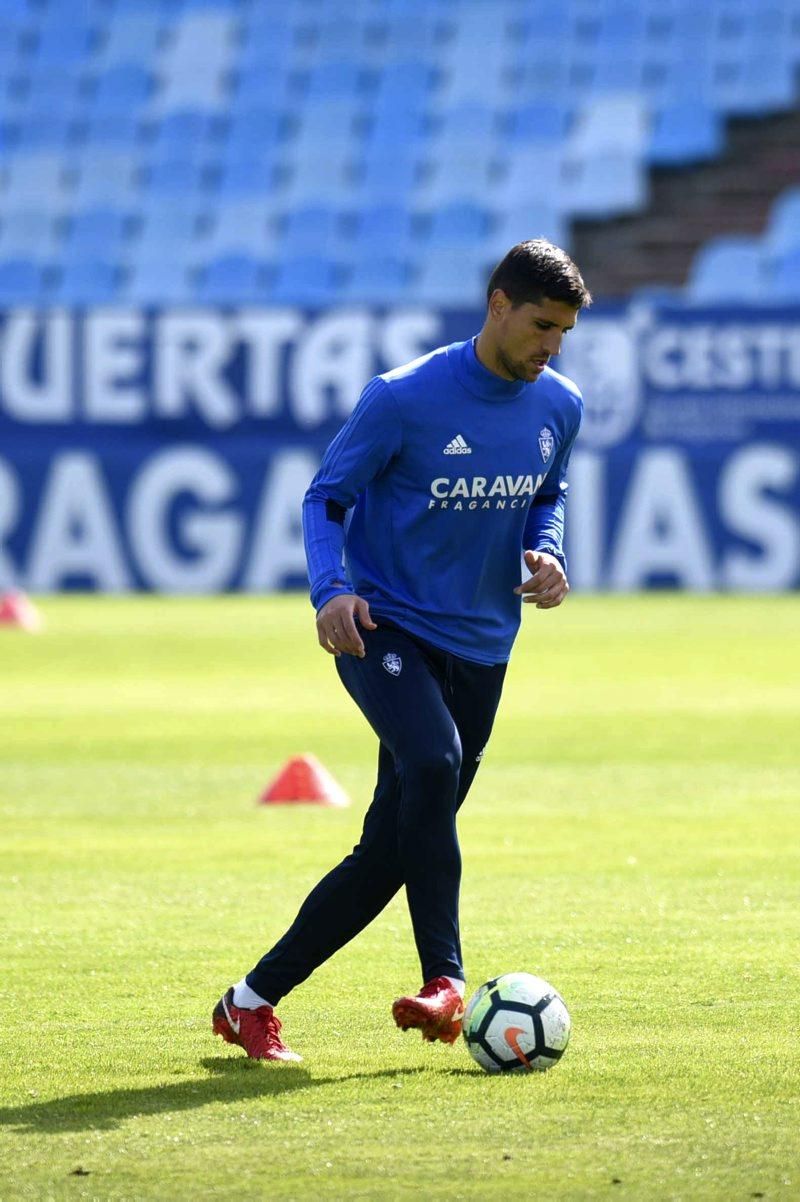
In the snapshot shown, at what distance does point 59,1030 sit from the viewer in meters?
5.77

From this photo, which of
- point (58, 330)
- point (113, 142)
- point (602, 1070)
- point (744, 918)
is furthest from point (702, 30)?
point (602, 1070)

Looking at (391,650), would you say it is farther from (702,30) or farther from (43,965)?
(702,30)

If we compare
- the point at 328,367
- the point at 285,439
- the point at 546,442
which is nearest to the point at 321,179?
the point at 328,367

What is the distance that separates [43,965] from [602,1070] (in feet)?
7.08

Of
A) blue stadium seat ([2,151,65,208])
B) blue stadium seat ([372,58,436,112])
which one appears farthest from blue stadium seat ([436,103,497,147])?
blue stadium seat ([2,151,65,208])

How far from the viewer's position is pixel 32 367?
25109 millimetres

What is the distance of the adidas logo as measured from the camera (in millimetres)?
5531

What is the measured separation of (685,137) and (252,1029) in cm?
2528

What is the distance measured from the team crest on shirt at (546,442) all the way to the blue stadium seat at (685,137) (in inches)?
957

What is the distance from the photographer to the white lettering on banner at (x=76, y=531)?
24859 mm

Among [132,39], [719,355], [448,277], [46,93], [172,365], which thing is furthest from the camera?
[132,39]

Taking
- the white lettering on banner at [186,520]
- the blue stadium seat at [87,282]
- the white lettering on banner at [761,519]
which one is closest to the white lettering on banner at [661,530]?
the white lettering on banner at [761,519]

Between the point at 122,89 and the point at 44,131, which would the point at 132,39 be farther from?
the point at 44,131

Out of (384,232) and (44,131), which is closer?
(384,232)
